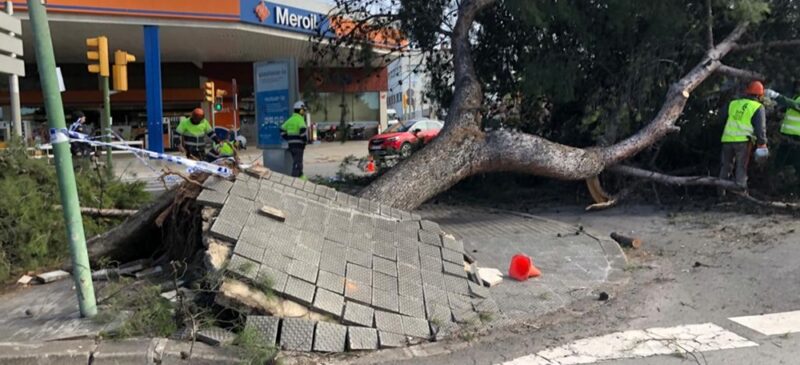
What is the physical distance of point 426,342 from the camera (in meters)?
4.57

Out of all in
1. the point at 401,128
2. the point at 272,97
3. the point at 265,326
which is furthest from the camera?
the point at 401,128

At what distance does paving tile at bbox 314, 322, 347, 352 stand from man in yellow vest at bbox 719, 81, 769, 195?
6.83 meters

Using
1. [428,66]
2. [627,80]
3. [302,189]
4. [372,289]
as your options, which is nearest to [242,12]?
[428,66]

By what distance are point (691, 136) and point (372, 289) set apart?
723 centimetres

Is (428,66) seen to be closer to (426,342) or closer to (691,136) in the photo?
(691,136)

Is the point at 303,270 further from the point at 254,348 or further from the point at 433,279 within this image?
the point at 433,279

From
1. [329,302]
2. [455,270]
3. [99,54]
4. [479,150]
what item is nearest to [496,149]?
[479,150]

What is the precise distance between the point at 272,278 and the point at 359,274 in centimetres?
85

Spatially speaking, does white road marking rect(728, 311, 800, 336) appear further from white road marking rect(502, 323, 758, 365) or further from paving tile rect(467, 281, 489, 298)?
paving tile rect(467, 281, 489, 298)

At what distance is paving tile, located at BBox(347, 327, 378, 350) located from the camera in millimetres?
4367

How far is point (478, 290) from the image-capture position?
5.49 metres

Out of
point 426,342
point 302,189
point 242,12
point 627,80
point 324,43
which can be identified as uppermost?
point 242,12

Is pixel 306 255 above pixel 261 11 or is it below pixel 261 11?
below

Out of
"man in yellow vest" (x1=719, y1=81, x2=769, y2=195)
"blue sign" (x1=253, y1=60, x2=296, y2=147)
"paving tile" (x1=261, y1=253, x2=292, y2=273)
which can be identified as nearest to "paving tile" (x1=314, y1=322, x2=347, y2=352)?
"paving tile" (x1=261, y1=253, x2=292, y2=273)
